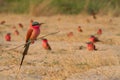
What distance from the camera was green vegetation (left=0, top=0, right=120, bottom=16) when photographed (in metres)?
21.4

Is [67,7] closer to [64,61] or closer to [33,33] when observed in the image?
[64,61]

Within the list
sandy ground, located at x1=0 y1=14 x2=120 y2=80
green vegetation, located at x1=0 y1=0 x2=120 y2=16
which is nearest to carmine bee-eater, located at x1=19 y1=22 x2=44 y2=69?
sandy ground, located at x1=0 y1=14 x2=120 y2=80

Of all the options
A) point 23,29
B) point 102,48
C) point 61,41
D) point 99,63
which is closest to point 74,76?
point 99,63

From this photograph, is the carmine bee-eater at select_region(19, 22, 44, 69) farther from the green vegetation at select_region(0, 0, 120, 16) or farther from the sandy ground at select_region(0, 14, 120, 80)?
the green vegetation at select_region(0, 0, 120, 16)

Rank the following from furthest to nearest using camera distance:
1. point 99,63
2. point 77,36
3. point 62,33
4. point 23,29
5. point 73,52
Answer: point 23,29 < point 62,33 < point 77,36 < point 73,52 < point 99,63

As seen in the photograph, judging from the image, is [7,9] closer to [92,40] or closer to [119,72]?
[92,40]

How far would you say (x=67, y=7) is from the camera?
22.1 m

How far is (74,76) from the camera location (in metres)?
7.22

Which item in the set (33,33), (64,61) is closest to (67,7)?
(64,61)

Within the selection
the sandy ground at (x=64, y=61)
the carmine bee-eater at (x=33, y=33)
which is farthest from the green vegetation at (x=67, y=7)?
the carmine bee-eater at (x=33, y=33)

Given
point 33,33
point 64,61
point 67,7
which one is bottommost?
point 67,7

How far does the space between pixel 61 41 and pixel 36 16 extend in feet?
29.2

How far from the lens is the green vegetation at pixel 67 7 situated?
843 inches

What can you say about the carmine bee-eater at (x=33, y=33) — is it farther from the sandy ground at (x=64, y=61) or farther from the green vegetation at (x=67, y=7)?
the green vegetation at (x=67, y=7)
